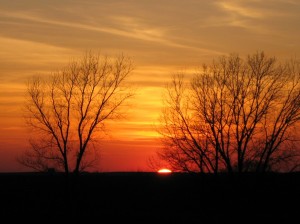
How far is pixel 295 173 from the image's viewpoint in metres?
50.9

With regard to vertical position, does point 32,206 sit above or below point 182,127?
below

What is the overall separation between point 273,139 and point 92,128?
14070 mm

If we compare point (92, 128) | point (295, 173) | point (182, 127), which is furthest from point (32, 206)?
point (295, 173)

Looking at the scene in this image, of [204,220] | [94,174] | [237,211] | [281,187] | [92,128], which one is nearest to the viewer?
[204,220]

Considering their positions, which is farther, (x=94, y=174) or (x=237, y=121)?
(x=94, y=174)

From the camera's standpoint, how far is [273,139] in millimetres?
47750

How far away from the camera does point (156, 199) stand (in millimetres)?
44156

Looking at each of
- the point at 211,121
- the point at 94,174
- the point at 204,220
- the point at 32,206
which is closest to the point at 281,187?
the point at 211,121

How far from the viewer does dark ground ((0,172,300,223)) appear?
34844 millimetres

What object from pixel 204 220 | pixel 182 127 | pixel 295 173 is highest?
pixel 182 127

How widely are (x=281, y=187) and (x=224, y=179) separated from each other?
4454mm

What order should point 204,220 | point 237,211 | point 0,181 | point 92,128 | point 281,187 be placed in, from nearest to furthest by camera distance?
point 204,220 < point 237,211 < point 281,187 < point 92,128 < point 0,181

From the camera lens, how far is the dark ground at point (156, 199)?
34844 mm

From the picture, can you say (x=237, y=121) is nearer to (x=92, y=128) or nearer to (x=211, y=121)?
(x=211, y=121)
